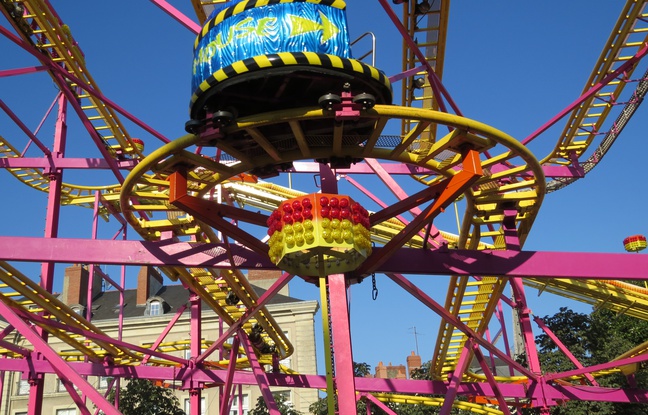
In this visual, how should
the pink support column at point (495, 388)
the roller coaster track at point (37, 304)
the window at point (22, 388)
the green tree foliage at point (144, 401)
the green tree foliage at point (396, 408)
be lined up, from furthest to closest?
the window at point (22, 388) < the green tree foliage at point (396, 408) < the green tree foliage at point (144, 401) < the pink support column at point (495, 388) < the roller coaster track at point (37, 304)

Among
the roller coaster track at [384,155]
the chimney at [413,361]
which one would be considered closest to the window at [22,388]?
the chimney at [413,361]

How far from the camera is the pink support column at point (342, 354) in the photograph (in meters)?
9.06

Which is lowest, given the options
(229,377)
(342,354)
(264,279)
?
(342,354)

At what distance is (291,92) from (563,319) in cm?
1933

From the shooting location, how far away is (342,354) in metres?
9.38

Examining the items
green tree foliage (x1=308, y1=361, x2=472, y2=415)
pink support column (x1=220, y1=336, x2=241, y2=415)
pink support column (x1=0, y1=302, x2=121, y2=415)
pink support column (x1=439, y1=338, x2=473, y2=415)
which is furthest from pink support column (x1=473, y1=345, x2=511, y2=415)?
green tree foliage (x1=308, y1=361, x2=472, y2=415)

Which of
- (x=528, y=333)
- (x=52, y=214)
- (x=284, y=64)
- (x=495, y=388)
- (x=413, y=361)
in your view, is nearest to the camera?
(x=284, y=64)

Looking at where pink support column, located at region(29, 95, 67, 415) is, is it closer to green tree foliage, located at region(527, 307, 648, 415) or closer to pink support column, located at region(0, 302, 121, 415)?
pink support column, located at region(0, 302, 121, 415)

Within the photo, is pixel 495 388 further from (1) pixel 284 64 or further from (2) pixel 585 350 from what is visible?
(2) pixel 585 350

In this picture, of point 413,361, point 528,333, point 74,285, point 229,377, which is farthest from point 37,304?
point 413,361

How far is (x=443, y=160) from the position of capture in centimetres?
1047

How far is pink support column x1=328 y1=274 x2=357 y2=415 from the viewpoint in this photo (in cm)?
906

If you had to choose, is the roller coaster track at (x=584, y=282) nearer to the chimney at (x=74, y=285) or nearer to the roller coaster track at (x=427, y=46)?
the roller coaster track at (x=427, y=46)

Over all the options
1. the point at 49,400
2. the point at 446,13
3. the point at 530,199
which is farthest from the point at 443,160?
the point at 49,400
